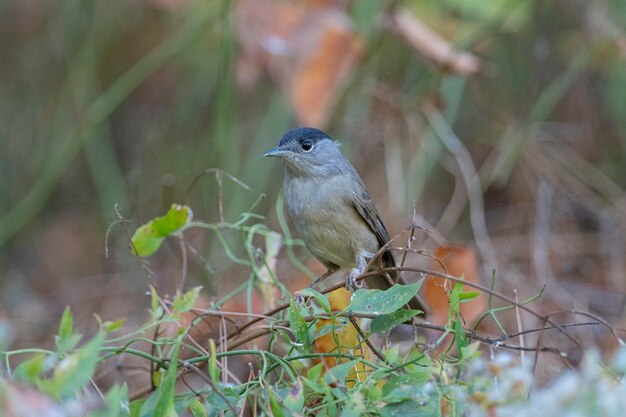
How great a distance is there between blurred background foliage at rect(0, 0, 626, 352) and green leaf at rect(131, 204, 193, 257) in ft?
6.37

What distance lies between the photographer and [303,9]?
19.4ft

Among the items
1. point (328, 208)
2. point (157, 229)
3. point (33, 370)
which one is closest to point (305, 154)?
point (328, 208)

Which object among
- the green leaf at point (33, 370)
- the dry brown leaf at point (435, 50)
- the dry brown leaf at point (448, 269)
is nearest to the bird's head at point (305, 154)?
the dry brown leaf at point (448, 269)

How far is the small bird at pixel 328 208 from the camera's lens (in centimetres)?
452

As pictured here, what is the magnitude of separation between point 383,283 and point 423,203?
261 centimetres

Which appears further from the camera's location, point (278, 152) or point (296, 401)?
point (278, 152)

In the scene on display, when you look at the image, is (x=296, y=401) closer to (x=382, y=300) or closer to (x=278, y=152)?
(x=382, y=300)

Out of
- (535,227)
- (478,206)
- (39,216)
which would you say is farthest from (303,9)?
(39,216)

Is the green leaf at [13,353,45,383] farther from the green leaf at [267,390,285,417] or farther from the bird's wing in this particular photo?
the bird's wing

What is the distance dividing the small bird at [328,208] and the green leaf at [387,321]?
5.85 feet

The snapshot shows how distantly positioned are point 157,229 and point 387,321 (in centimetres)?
102

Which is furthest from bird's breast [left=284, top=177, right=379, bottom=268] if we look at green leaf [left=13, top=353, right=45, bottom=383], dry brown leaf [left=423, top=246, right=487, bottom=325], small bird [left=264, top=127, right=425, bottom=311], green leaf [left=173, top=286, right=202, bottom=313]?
green leaf [left=13, top=353, right=45, bottom=383]

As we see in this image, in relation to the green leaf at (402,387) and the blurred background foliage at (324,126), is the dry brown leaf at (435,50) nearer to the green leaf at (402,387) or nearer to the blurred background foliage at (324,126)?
the blurred background foliage at (324,126)

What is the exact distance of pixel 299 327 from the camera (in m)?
2.62
